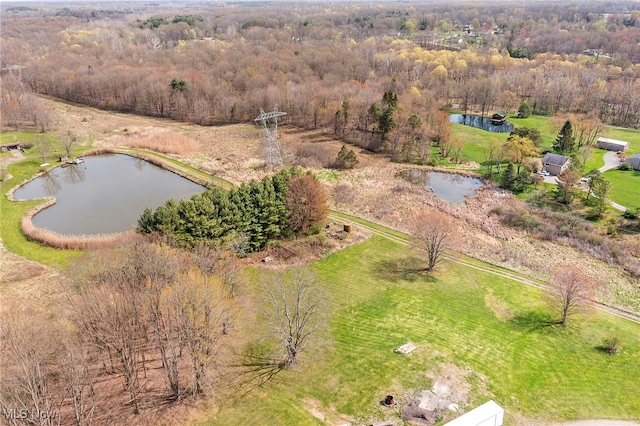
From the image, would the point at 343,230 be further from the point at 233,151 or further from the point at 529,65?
the point at 529,65

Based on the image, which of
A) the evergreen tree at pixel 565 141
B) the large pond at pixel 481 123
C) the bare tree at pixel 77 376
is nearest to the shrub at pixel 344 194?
the bare tree at pixel 77 376

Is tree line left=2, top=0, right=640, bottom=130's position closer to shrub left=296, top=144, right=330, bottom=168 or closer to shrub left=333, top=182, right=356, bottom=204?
shrub left=296, top=144, right=330, bottom=168

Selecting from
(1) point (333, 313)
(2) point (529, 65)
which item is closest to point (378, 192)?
(1) point (333, 313)

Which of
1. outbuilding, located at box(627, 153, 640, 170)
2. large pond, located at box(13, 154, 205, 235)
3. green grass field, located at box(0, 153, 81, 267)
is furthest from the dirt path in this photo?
outbuilding, located at box(627, 153, 640, 170)

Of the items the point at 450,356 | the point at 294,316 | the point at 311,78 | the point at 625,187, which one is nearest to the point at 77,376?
the point at 294,316

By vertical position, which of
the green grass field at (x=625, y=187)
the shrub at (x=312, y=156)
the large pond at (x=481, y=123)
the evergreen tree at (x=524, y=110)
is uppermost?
the evergreen tree at (x=524, y=110)

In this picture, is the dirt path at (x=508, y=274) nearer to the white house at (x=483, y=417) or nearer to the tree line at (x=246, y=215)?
the tree line at (x=246, y=215)
